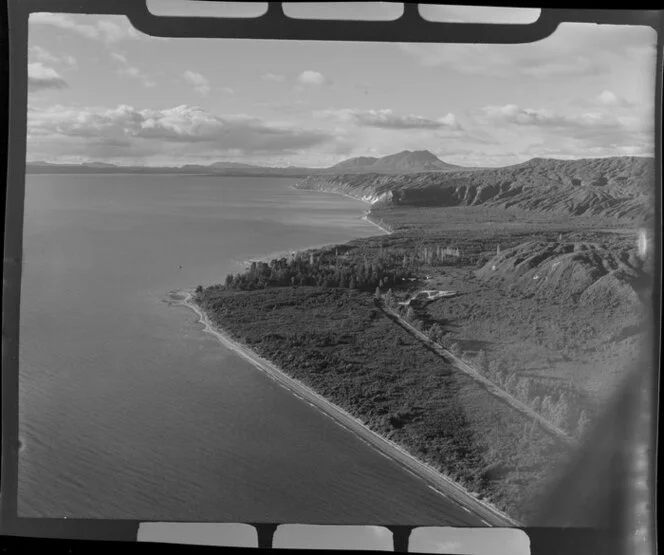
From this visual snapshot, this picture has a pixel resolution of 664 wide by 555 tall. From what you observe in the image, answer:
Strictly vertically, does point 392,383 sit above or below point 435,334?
below

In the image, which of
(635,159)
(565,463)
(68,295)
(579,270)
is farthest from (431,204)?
(68,295)

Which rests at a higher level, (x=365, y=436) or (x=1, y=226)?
(x=1, y=226)

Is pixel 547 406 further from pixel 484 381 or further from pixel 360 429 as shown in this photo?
pixel 360 429

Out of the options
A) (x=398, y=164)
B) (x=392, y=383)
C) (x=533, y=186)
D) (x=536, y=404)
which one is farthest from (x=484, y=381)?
→ (x=398, y=164)

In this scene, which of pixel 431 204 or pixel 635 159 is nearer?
pixel 635 159

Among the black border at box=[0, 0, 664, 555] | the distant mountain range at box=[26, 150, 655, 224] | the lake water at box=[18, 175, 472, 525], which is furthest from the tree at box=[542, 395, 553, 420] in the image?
the distant mountain range at box=[26, 150, 655, 224]

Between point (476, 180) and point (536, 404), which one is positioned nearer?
point (536, 404)

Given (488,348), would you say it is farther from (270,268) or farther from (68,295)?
(68,295)
